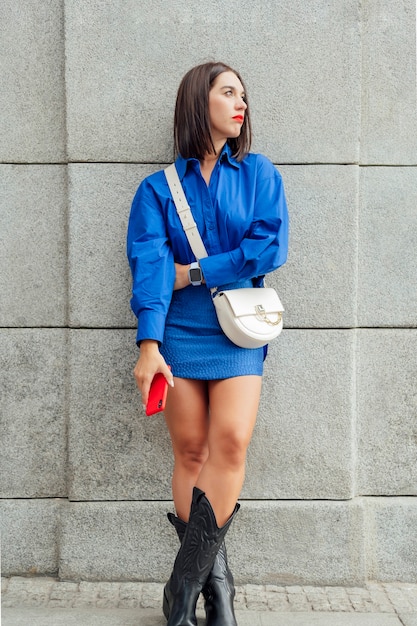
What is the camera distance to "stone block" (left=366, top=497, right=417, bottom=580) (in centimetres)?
383

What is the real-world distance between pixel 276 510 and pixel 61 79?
Answer: 239cm

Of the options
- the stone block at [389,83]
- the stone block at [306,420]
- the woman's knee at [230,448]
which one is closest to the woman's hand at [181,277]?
the woman's knee at [230,448]

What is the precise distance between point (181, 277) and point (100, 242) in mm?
741

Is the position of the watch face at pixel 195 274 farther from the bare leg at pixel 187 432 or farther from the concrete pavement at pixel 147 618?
the concrete pavement at pixel 147 618

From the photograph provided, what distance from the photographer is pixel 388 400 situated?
3.85 m

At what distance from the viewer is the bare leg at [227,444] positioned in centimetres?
306

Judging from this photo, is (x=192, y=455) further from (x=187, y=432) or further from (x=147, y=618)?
(x=147, y=618)

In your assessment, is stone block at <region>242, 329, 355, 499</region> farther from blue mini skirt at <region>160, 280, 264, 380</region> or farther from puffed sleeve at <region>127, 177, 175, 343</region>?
puffed sleeve at <region>127, 177, 175, 343</region>

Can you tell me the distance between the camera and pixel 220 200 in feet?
10.4

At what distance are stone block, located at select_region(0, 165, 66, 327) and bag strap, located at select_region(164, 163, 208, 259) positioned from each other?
2.79 ft

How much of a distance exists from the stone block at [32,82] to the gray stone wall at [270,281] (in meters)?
0.01

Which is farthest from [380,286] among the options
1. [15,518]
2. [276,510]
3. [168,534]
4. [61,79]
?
[15,518]

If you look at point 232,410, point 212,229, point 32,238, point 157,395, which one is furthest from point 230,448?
point 32,238

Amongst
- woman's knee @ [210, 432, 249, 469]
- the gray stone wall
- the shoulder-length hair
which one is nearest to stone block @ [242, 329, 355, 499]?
the gray stone wall
